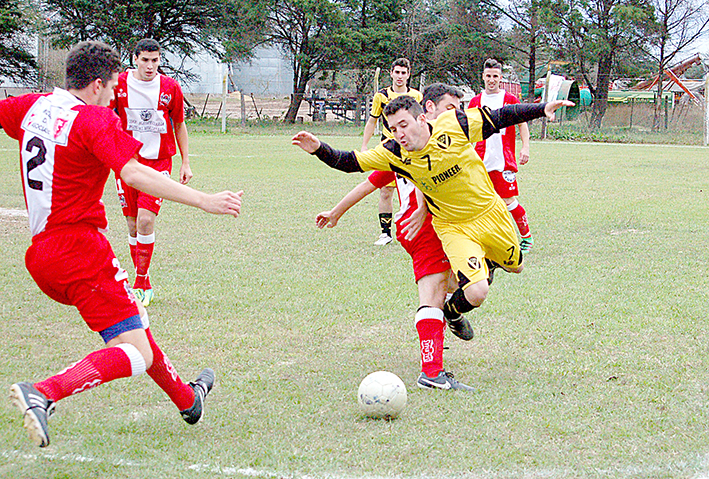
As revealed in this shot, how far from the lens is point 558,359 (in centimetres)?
465

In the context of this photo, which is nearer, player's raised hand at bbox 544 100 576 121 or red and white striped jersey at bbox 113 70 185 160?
player's raised hand at bbox 544 100 576 121

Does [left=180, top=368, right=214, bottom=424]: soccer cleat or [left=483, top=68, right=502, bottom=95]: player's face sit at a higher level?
[left=483, top=68, right=502, bottom=95]: player's face

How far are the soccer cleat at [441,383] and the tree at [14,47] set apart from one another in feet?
107

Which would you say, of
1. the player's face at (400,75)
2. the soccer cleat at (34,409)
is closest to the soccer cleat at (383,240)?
the player's face at (400,75)

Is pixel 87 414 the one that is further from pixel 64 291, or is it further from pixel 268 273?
pixel 268 273

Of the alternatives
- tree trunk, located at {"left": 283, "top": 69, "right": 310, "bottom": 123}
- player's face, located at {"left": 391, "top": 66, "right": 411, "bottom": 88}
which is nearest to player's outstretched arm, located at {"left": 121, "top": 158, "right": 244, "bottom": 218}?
player's face, located at {"left": 391, "top": 66, "right": 411, "bottom": 88}

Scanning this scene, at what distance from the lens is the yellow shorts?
14.1 feet

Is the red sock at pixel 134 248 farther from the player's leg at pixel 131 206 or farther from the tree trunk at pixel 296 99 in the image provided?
the tree trunk at pixel 296 99

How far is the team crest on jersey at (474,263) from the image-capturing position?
4285 millimetres

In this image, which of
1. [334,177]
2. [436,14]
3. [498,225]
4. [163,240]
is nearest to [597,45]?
[436,14]

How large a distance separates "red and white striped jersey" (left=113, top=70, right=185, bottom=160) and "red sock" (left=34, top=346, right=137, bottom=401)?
3.39 m

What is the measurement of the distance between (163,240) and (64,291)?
5.39 metres

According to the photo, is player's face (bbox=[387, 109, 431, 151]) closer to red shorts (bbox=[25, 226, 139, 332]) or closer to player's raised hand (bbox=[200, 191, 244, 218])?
player's raised hand (bbox=[200, 191, 244, 218])

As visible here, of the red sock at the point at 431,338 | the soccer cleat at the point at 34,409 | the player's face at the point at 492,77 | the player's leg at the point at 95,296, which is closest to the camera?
the soccer cleat at the point at 34,409
